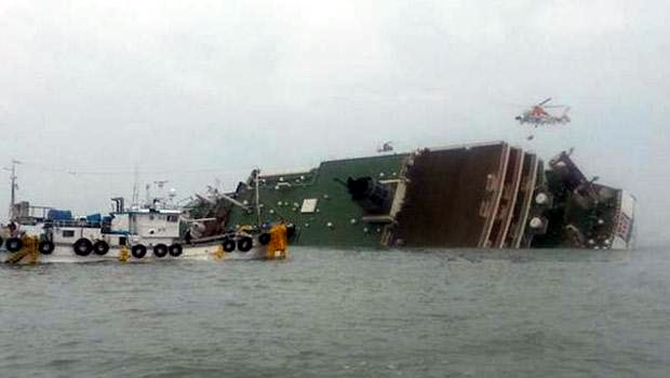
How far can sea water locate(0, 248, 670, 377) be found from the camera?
49.7ft

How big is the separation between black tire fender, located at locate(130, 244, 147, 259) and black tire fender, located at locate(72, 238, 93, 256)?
228 centimetres

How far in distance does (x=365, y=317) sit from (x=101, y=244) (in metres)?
25.7

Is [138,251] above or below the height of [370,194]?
below

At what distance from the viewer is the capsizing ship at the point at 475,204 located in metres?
59.5

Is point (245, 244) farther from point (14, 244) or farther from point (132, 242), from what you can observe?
point (14, 244)

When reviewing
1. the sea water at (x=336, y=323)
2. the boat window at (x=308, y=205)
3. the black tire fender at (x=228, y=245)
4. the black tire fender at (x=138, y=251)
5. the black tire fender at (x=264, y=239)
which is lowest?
the sea water at (x=336, y=323)

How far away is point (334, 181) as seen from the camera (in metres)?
70.4

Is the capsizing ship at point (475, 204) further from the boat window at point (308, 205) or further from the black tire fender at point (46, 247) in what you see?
the black tire fender at point (46, 247)

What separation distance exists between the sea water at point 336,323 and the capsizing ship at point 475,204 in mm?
22263

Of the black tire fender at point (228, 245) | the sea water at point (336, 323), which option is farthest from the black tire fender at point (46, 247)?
the black tire fender at point (228, 245)

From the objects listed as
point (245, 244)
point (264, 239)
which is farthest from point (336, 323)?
point (264, 239)

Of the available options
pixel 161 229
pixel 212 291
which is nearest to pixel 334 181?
pixel 161 229

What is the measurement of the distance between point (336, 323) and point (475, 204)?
41.4 metres

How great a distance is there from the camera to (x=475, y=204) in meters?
60.4
